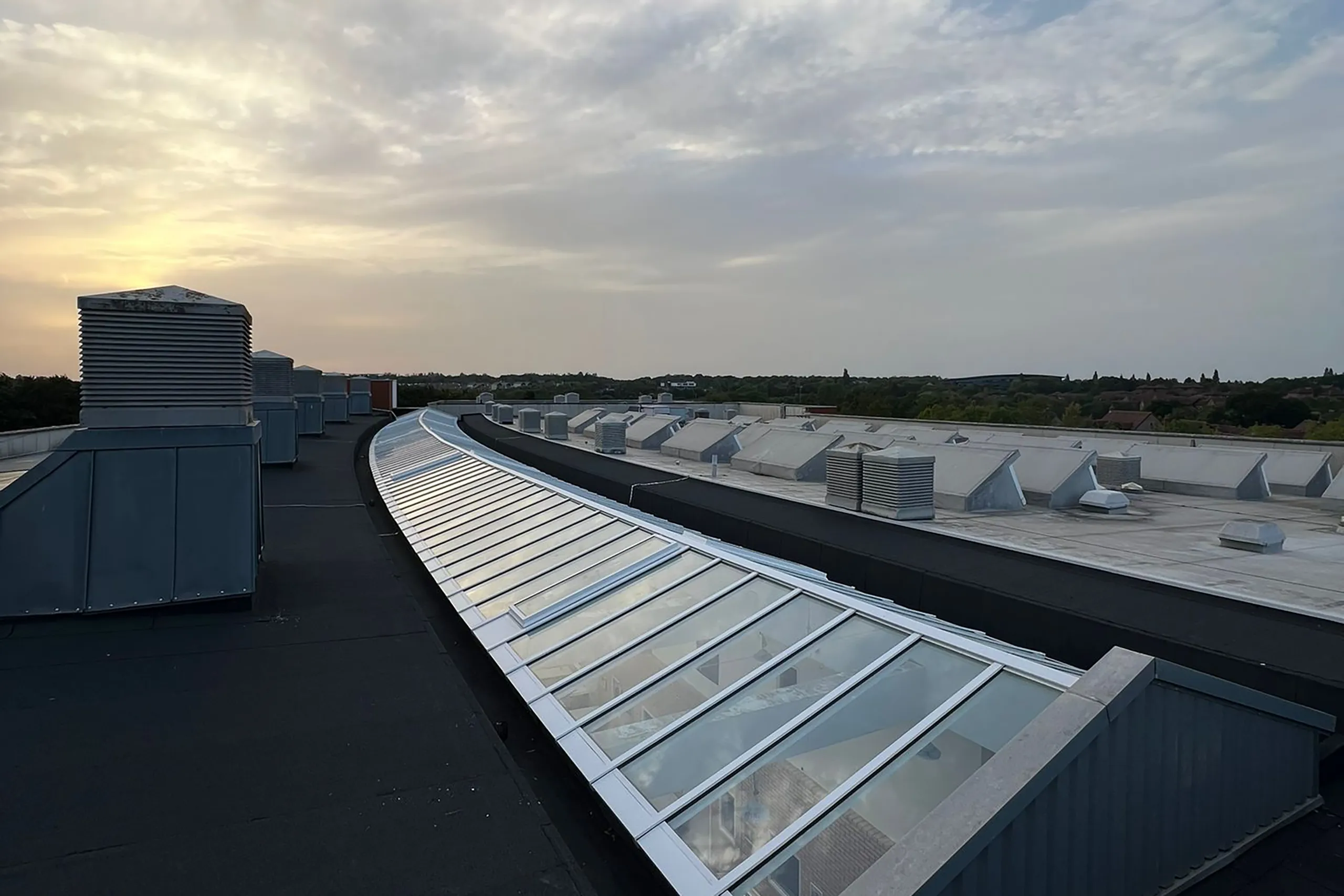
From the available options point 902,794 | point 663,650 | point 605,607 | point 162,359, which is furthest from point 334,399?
point 902,794

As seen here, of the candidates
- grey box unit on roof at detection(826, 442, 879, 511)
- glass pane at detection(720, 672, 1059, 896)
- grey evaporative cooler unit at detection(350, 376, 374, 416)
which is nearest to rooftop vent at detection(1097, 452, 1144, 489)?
grey box unit on roof at detection(826, 442, 879, 511)

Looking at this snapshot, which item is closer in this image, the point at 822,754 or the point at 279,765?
the point at 822,754

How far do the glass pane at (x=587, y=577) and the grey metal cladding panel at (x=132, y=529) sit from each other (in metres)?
4.70

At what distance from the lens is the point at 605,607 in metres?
7.86

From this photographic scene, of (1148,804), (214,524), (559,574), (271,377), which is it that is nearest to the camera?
(1148,804)

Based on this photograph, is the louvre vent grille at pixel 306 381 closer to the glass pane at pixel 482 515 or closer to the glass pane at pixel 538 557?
the glass pane at pixel 482 515

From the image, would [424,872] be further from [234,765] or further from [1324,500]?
[1324,500]

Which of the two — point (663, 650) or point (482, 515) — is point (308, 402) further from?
point (663, 650)

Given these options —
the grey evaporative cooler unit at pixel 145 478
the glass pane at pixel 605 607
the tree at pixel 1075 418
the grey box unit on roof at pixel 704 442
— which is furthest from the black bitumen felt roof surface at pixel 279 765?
the tree at pixel 1075 418

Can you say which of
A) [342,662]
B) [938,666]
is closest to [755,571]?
[938,666]

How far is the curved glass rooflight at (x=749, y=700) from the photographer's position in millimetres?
4266

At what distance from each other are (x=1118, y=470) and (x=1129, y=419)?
5387 cm

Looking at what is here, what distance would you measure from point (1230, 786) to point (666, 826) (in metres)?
3.82

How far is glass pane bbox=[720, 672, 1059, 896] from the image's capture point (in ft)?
13.2
